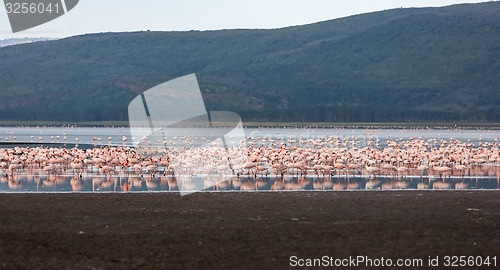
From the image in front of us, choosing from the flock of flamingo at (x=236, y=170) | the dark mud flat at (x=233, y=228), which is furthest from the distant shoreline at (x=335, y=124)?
the dark mud flat at (x=233, y=228)

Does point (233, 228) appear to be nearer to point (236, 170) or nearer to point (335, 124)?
point (236, 170)

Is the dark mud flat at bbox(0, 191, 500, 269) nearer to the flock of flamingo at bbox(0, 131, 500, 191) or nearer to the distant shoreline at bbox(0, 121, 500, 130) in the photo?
the flock of flamingo at bbox(0, 131, 500, 191)

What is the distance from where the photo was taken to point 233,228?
15406 mm

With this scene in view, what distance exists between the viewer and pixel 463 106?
185625 mm

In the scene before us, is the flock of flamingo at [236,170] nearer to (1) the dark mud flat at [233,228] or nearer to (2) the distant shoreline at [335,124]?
A: (1) the dark mud flat at [233,228]

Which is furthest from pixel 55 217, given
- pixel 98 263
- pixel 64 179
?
pixel 64 179

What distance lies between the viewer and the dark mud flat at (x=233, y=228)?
12562 millimetres

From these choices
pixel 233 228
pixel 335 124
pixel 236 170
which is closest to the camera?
pixel 233 228

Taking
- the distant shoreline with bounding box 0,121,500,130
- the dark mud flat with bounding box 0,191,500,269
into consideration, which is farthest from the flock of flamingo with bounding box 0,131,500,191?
the distant shoreline with bounding box 0,121,500,130

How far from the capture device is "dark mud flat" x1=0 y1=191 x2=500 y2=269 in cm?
1256

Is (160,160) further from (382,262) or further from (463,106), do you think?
(463,106)

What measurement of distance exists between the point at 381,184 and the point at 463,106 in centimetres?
16642

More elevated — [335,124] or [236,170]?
Answer: [335,124]

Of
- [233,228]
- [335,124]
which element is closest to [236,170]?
[233,228]
